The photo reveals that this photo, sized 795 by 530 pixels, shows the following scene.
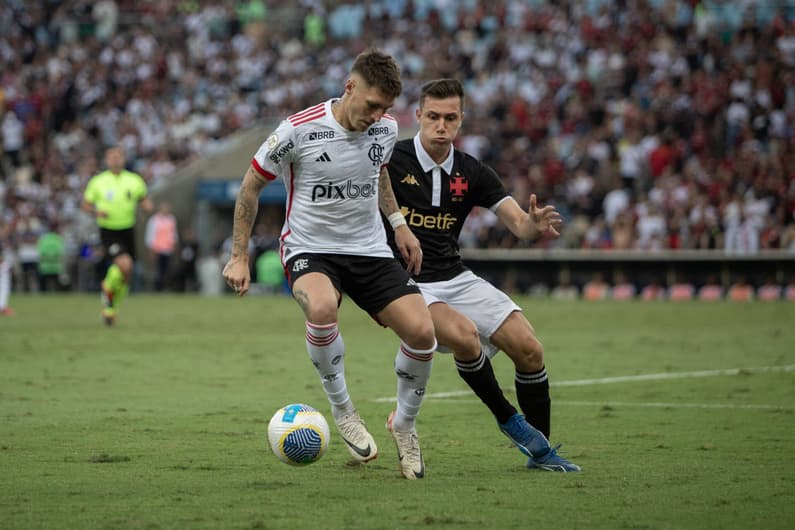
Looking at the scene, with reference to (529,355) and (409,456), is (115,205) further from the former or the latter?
(409,456)

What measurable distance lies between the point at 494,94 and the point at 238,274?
2611 centimetres

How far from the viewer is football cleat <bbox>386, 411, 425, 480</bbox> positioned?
729cm

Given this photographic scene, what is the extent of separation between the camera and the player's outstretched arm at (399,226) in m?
7.93

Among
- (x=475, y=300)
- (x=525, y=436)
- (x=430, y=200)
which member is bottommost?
(x=525, y=436)

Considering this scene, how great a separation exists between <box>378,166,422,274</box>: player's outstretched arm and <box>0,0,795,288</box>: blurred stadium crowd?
19631 millimetres

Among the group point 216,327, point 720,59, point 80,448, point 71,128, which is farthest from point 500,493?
point 71,128

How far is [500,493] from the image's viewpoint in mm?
A: 6742

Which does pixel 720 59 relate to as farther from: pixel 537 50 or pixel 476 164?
pixel 476 164

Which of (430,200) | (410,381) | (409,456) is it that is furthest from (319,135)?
(409,456)

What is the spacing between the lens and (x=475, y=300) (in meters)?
7.97

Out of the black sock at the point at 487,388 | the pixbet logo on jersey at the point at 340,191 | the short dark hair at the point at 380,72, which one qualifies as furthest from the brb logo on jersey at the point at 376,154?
the black sock at the point at 487,388

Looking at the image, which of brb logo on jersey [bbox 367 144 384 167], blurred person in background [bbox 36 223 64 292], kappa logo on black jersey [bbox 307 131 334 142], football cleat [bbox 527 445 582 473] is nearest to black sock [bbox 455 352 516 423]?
football cleat [bbox 527 445 582 473]

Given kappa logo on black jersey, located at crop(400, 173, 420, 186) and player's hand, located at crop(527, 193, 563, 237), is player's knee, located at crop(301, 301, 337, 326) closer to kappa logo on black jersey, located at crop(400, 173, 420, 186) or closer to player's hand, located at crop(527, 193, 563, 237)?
kappa logo on black jersey, located at crop(400, 173, 420, 186)

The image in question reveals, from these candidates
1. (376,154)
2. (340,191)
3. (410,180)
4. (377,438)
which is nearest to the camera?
(340,191)
